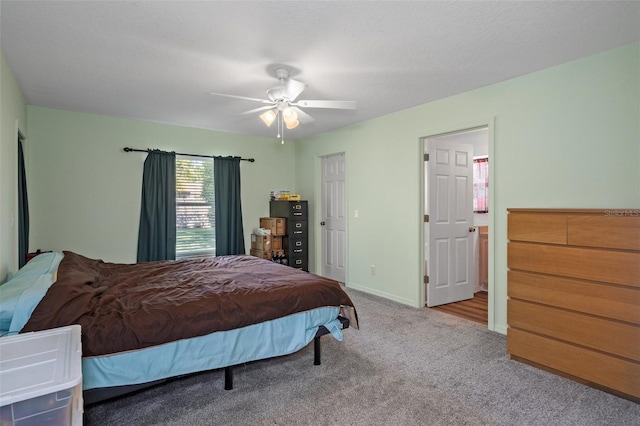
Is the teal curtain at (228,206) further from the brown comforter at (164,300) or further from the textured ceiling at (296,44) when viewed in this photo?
the brown comforter at (164,300)

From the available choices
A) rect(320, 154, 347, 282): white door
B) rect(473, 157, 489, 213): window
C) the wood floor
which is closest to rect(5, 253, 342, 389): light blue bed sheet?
the wood floor

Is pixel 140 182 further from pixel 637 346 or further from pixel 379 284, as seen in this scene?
pixel 637 346

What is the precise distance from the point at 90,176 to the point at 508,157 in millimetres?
4867

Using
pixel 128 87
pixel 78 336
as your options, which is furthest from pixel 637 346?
pixel 128 87

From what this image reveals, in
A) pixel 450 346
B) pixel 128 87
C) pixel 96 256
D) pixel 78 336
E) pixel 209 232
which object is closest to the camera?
pixel 78 336

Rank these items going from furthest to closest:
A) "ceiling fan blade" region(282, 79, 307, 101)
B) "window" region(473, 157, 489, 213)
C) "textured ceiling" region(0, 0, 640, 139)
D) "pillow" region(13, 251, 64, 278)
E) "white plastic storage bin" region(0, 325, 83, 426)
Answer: "window" region(473, 157, 489, 213), "ceiling fan blade" region(282, 79, 307, 101), "pillow" region(13, 251, 64, 278), "textured ceiling" region(0, 0, 640, 139), "white plastic storage bin" region(0, 325, 83, 426)

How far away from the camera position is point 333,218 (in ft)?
18.2

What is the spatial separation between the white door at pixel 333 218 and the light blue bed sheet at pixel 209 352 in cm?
284

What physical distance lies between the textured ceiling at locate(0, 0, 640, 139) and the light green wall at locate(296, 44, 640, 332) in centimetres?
21

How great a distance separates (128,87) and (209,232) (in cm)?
249

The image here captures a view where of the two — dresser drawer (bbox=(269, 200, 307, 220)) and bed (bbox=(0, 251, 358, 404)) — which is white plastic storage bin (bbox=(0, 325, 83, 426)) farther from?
dresser drawer (bbox=(269, 200, 307, 220))

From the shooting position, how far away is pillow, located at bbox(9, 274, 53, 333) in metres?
1.63

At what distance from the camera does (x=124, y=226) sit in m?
4.53

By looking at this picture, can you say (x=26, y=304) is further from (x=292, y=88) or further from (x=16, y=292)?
(x=292, y=88)
